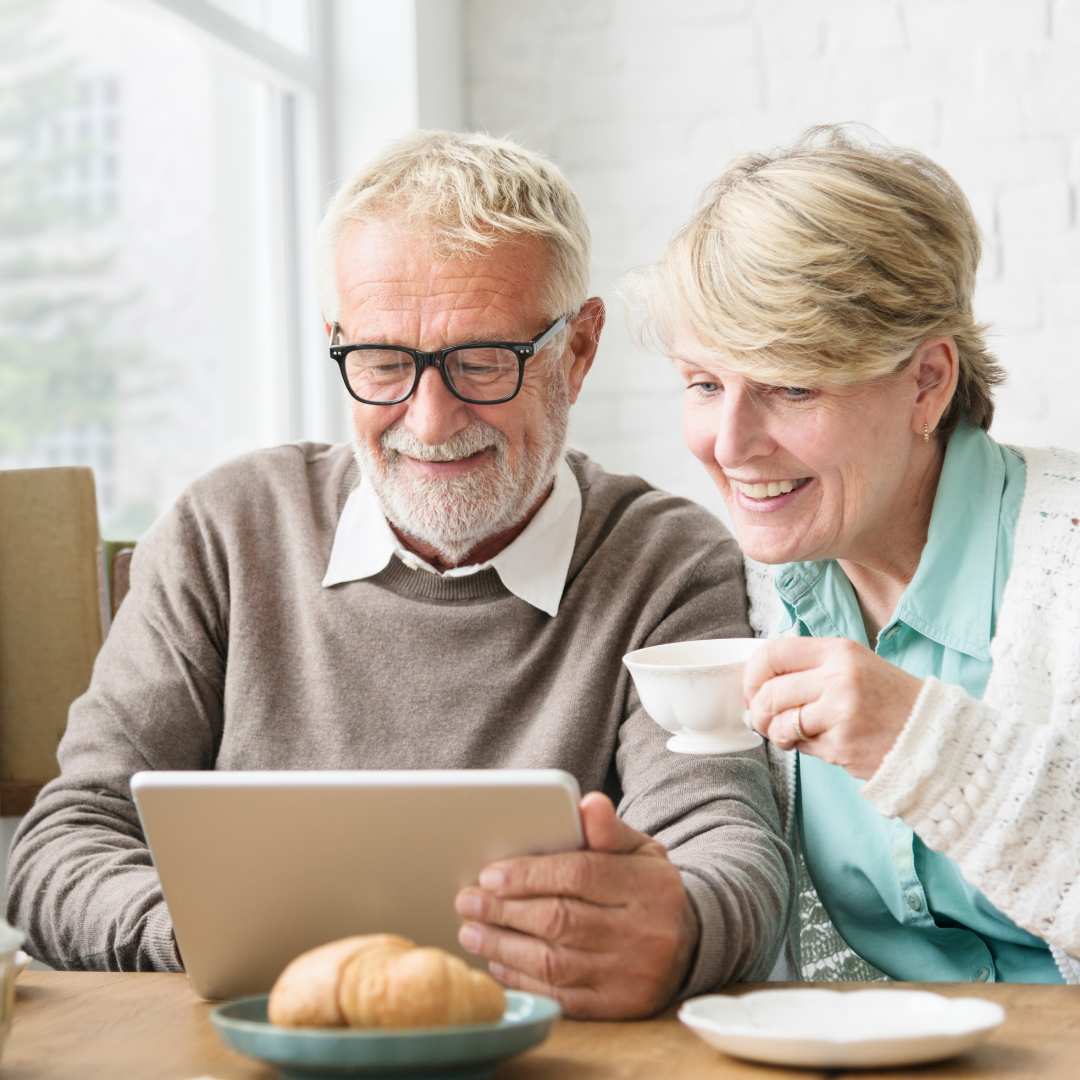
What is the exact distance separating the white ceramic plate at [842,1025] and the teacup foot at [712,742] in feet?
0.83

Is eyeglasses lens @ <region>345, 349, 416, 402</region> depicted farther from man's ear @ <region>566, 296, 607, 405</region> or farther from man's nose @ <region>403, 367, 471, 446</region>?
man's ear @ <region>566, 296, 607, 405</region>

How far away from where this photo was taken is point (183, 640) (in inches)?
63.9

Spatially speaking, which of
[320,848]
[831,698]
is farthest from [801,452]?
[320,848]

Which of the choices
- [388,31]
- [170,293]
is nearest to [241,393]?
[170,293]

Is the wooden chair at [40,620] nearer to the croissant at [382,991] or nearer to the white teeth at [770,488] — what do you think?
the white teeth at [770,488]

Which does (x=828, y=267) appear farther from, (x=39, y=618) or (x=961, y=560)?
(x=39, y=618)

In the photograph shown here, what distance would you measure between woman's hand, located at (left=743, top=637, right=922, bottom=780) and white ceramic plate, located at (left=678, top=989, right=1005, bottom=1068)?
218mm

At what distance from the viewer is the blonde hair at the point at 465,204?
5.17ft

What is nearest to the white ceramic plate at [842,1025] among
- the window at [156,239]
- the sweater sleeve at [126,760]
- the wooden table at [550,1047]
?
the wooden table at [550,1047]

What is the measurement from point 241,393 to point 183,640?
1390 millimetres

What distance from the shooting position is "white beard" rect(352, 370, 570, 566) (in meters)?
1.60

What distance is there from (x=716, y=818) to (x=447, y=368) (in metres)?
0.64

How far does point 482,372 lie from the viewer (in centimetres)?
→ 158

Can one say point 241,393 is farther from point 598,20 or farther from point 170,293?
point 598,20
